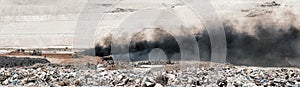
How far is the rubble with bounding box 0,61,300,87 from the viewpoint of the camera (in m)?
14.3

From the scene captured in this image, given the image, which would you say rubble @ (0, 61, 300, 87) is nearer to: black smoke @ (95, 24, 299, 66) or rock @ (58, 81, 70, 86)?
rock @ (58, 81, 70, 86)

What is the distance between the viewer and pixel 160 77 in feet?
49.4

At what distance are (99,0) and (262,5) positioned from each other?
26584mm

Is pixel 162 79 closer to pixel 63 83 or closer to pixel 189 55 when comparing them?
pixel 63 83

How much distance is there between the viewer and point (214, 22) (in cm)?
2253

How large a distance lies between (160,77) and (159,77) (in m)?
0.04

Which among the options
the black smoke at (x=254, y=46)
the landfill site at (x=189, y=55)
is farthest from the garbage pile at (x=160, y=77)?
the black smoke at (x=254, y=46)

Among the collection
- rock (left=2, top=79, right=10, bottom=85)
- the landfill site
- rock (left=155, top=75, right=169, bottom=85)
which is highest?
the landfill site

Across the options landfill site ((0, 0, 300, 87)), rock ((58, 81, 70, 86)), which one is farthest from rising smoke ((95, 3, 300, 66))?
rock ((58, 81, 70, 86))

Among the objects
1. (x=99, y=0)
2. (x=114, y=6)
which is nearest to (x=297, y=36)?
(x=114, y=6)

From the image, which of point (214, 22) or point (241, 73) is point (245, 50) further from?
point (241, 73)

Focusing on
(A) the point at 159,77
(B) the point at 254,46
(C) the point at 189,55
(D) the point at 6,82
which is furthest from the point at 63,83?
(B) the point at 254,46

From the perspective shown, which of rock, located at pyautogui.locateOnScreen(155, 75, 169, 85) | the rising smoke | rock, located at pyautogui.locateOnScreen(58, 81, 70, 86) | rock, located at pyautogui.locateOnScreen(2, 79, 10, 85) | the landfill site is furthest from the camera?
the rising smoke

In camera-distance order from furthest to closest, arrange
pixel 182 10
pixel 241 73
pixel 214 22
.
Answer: pixel 182 10 < pixel 214 22 < pixel 241 73
